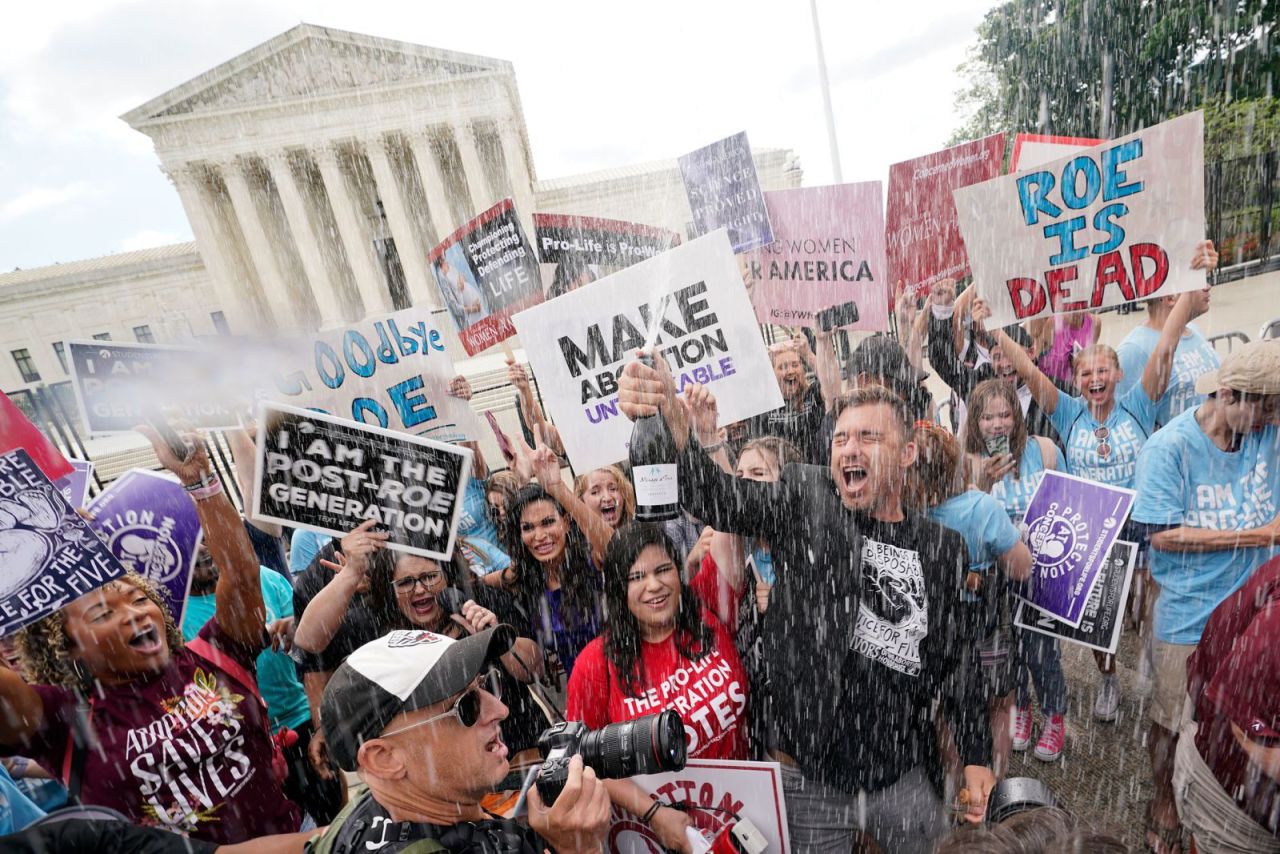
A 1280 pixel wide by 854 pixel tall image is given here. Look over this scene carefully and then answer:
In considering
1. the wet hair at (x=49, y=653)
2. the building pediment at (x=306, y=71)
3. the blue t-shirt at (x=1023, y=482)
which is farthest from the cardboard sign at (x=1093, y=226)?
the building pediment at (x=306, y=71)

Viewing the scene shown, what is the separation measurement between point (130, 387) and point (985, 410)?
13.7ft

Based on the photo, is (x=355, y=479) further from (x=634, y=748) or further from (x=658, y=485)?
(x=634, y=748)

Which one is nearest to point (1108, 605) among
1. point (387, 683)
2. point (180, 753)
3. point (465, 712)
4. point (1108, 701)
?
point (1108, 701)

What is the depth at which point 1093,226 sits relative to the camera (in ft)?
10.2

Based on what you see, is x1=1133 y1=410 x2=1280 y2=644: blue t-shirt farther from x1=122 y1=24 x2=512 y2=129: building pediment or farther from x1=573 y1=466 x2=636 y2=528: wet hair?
x1=122 y1=24 x2=512 y2=129: building pediment

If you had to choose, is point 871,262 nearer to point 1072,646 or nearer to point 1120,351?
point 1120,351

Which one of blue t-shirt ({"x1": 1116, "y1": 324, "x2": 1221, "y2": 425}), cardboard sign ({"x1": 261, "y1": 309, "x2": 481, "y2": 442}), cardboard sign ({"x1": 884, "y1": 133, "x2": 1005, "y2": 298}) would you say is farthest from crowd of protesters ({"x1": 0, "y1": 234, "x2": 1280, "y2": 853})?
cardboard sign ({"x1": 884, "y1": 133, "x2": 1005, "y2": 298})

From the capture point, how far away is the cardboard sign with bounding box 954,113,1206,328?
286cm

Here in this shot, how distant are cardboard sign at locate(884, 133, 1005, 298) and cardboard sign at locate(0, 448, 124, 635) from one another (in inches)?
164

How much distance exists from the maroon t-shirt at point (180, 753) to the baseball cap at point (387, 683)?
104cm

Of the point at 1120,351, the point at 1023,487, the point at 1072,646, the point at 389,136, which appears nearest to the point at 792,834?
the point at 1023,487

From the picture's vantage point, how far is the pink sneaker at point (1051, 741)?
9.50 feet

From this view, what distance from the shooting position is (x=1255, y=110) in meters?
13.7

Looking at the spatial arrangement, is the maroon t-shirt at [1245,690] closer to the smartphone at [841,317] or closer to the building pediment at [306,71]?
the smartphone at [841,317]
